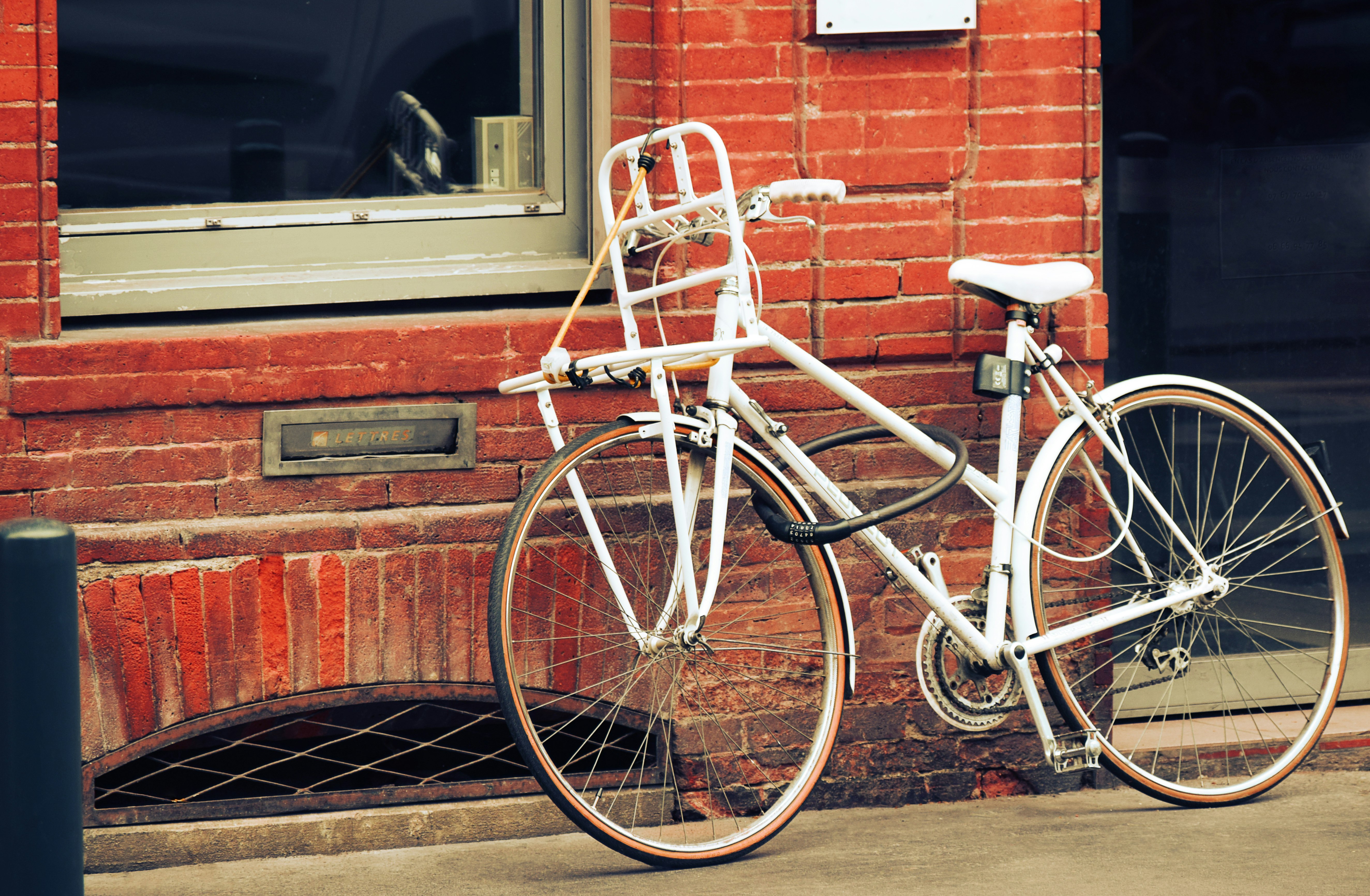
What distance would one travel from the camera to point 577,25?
348cm

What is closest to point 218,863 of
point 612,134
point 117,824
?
point 117,824

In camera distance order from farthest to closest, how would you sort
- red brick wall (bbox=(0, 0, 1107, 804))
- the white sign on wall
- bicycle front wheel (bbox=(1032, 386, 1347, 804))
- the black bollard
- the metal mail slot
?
bicycle front wheel (bbox=(1032, 386, 1347, 804)), the white sign on wall, the metal mail slot, red brick wall (bbox=(0, 0, 1107, 804)), the black bollard

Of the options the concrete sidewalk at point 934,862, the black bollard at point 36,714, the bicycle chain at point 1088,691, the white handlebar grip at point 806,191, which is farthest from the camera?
the bicycle chain at point 1088,691

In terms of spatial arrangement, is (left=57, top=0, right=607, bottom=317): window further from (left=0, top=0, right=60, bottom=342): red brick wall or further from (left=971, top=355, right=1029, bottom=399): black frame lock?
(left=971, top=355, right=1029, bottom=399): black frame lock

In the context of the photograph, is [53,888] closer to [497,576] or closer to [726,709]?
[497,576]

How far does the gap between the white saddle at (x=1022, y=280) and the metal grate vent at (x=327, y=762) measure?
1.34 m

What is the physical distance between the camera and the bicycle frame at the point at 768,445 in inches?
114

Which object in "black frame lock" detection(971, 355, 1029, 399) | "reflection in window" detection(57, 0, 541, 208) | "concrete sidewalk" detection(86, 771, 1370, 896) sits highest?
"reflection in window" detection(57, 0, 541, 208)

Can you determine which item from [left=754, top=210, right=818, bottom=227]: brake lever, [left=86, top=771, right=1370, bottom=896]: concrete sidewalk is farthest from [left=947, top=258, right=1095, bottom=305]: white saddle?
[left=86, top=771, right=1370, bottom=896]: concrete sidewalk

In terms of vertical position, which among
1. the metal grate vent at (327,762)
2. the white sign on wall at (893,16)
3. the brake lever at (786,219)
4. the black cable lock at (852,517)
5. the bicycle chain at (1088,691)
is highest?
the white sign on wall at (893,16)

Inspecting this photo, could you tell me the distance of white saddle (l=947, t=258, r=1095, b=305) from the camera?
323 cm

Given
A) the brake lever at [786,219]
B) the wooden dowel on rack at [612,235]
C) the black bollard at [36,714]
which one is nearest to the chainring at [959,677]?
the brake lever at [786,219]

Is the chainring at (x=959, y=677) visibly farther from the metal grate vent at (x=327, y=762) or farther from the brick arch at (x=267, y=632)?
the brick arch at (x=267, y=632)

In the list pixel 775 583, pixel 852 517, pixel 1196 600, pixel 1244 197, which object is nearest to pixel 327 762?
pixel 775 583
